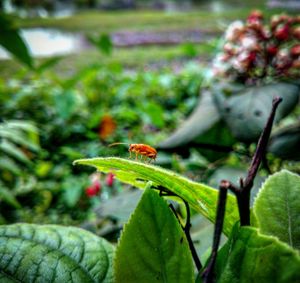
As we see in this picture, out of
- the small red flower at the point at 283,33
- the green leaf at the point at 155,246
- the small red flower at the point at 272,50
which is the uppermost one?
the small red flower at the point at 283,33

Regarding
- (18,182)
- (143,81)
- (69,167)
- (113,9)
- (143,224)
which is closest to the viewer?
(143,224)

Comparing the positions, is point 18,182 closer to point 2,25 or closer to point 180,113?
point 2,25

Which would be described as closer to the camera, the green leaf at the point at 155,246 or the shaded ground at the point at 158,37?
the green leaf at the point at 155,246

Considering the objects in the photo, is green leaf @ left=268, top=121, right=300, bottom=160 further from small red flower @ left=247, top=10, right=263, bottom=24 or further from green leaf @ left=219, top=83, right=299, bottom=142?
small red flower @ left=247, top=10, right=263, bottom=24

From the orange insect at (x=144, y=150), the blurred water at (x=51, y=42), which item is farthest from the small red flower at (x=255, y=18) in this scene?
the blurred water at (x=51, y=42)

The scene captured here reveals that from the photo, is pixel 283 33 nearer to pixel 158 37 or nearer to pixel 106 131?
pixel 106 131

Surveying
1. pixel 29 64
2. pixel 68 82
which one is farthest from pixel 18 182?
pixel 29 64

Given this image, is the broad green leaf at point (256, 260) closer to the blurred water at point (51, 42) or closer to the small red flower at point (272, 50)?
the small red flower at point (272, 50)

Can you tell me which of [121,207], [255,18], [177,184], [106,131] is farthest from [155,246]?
[106,131]
